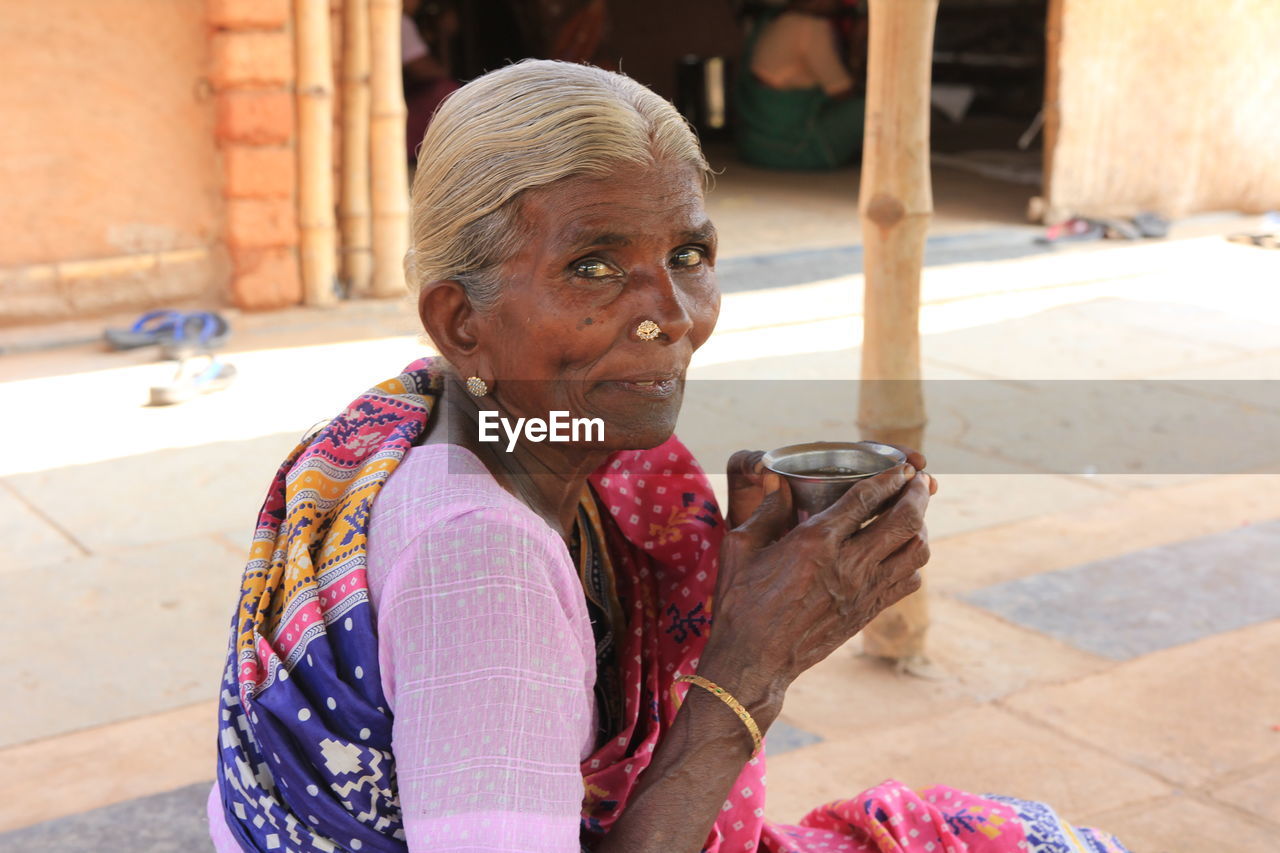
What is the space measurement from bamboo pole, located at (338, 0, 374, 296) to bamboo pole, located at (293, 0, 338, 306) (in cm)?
13

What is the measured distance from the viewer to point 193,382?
5922 mm

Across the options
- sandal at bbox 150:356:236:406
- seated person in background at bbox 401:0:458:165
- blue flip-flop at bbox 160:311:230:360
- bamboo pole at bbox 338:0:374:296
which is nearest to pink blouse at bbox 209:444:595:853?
sandal at bbox 150:356:236:406

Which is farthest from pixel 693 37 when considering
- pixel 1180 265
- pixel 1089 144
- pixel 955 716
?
pixel 955 716

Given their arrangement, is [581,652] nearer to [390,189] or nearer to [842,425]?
[842,425]

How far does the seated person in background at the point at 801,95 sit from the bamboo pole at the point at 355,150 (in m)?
5.40

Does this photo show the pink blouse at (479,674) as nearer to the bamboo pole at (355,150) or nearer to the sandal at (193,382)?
the sandal at (193,382)

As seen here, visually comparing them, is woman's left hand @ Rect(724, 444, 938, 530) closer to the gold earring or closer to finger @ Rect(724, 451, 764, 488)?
finger @ Rect(724, 451, 764, 488)

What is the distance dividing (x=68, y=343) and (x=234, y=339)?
2.52ft

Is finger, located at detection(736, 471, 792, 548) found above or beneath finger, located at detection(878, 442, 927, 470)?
beneath

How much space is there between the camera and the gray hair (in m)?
1.52

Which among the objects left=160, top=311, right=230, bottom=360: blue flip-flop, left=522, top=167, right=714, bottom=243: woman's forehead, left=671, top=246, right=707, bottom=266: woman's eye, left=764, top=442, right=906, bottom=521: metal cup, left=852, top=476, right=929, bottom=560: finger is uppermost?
left=522, top=167, right=714, bottom=243: woman's forehead

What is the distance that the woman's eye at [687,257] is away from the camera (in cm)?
164

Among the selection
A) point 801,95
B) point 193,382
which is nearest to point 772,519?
point 193,382

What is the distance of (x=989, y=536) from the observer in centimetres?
448
